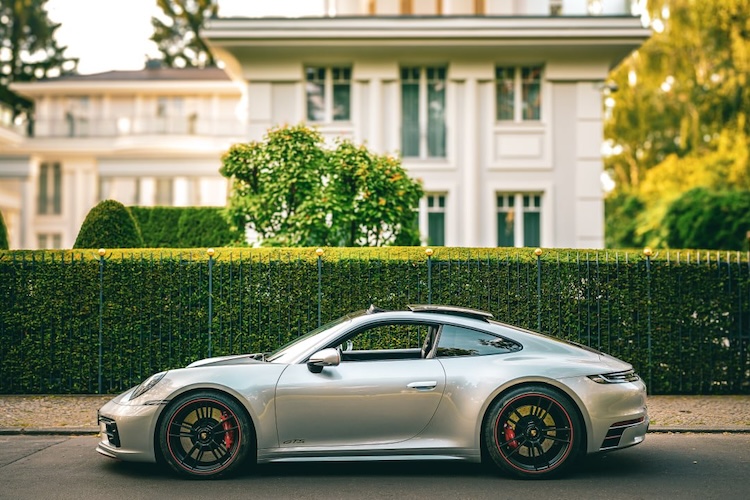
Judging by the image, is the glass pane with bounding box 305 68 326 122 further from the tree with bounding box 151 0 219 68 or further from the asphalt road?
the tree with bounding box 151 0 219 68

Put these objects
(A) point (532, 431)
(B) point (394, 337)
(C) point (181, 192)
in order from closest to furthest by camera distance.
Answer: (A) point (532, 431)
(B) point (394, 337)
(C) point (181, 192)

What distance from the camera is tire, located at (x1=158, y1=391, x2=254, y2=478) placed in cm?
682

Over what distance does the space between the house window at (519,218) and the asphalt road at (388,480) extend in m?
12.7

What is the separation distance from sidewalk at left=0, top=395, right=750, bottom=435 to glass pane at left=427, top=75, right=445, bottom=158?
10.8 m

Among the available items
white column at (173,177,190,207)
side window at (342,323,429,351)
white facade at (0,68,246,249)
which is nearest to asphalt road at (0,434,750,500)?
side window at (342,323,429,351)

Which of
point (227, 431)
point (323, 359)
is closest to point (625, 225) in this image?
point (323, 359)

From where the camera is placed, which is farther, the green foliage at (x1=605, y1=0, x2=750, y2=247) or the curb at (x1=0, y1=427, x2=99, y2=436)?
the green foliage at (x1=605, y1=0, x2=750, y2=247)

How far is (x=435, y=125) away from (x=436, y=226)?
2583 mm

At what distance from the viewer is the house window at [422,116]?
20.9m

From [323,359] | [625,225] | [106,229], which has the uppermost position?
[625,225]

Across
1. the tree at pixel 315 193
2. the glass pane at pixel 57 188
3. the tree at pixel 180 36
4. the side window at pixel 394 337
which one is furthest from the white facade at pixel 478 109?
the tree at pixel 180 36

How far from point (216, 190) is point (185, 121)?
412cm

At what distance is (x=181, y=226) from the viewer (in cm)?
1964

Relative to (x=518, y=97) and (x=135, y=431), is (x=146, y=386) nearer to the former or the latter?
(x=135, y=431)
